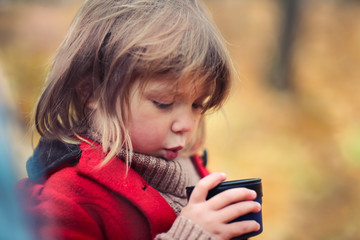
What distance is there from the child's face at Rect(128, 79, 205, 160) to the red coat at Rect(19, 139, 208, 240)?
90 mm

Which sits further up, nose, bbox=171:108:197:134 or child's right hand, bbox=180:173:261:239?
nose, bbox=171:108:197:134

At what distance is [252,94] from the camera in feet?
13.3

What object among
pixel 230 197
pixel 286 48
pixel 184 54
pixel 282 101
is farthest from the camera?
pixel 286 48

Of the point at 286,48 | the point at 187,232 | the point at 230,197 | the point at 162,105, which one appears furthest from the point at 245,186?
the point at 286,48

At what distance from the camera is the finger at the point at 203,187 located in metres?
0.78

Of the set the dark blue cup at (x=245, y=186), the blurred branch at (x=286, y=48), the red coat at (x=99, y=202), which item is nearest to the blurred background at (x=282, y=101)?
the blurred branch at (x=286, y=48)

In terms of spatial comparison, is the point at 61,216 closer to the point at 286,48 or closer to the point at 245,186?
the point at 245,186

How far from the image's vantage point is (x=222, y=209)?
0.78 m

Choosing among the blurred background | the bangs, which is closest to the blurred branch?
the blurred background

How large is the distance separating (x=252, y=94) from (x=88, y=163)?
3386mm

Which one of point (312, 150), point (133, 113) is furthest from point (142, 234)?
point (312, 150)

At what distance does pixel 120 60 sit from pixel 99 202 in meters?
0.33

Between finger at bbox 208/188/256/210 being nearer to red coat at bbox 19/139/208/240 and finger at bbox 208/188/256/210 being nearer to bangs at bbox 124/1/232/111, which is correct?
red coat at bbox 19/139/208/240

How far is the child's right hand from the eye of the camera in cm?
77
